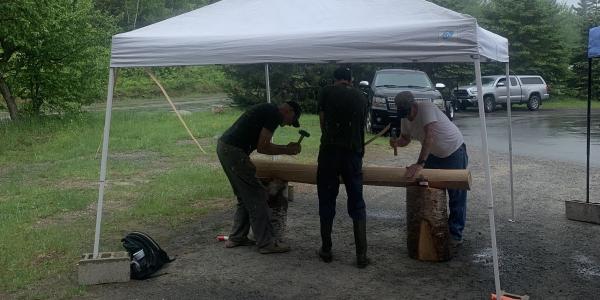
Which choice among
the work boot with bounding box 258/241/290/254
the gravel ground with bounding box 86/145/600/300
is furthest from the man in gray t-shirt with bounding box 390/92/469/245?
the work boot with bounding box 258/241/290/254

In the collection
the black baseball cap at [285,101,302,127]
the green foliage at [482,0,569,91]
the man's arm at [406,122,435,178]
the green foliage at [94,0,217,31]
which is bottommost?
the man's arm at [406,122,435,178]

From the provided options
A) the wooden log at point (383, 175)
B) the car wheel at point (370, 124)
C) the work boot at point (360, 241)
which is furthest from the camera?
the car wheel at point (370, 124)

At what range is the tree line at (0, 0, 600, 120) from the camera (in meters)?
17.2

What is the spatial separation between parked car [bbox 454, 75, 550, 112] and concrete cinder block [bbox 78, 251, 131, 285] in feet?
80.3

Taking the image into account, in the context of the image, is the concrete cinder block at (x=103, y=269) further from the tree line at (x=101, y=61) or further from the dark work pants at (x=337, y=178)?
the tree line at (x=101, y=61)

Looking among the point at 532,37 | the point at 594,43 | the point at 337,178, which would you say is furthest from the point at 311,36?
the point at 532,37

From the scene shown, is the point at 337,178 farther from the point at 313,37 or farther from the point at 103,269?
the point at 103,269

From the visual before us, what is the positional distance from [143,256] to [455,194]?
10.3 ft

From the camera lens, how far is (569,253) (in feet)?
20.6

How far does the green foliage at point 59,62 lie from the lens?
17547 mm

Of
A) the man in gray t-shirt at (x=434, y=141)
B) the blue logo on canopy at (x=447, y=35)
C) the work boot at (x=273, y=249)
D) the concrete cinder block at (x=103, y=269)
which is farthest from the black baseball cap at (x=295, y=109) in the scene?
the concrete cinder block at (x=103, y=269)

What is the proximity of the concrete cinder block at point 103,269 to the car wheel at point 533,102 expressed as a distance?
90.8ft

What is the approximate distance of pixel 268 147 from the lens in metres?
6.02

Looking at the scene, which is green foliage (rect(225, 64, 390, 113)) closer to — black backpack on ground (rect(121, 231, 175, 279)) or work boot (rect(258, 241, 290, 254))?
work boot (rect(258, 241, 290, 254))
